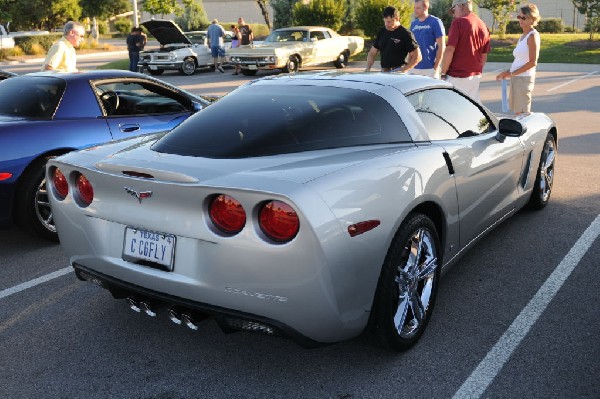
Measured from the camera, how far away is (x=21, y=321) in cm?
398

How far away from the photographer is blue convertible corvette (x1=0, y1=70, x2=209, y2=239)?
17.0ft

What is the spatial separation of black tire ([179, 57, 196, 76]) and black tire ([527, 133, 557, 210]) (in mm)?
17599

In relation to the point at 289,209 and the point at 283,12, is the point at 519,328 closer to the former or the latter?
the point at 289,209

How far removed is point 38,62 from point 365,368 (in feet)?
99.4

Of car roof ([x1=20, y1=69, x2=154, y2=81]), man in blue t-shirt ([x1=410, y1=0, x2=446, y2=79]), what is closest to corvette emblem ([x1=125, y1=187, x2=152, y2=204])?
car roof ([x1=20, y1=69, x2=154, y2=81])

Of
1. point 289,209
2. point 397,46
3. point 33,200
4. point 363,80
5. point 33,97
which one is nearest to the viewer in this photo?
point 289,209

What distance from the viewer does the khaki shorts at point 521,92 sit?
322 inches

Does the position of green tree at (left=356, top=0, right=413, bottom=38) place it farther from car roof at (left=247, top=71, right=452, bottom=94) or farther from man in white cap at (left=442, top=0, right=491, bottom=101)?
car roof at (left=247, top=71, right=452, bottom=94)

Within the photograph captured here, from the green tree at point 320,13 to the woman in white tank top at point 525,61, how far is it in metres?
22.5

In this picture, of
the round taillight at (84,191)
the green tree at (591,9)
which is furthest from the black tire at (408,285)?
the green tree at (591,9)

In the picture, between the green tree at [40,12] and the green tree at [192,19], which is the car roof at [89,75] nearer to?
the green tree at [40,12]

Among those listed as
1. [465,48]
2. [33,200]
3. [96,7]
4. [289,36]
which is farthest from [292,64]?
[96,7]

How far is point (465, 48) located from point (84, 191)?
604 centimetres

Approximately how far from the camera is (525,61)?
8.09 m
